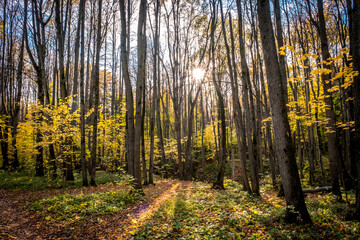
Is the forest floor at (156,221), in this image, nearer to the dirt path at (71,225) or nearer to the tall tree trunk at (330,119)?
the dirt path at (71,225)

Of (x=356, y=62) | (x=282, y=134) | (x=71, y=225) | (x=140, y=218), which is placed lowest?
(x=140, y=218)

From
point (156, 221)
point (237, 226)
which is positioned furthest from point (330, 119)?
point (156, 221)

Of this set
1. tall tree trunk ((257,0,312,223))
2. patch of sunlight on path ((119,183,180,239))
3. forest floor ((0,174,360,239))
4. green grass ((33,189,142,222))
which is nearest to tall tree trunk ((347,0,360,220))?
tall tree trunk ((257,0,312,223))

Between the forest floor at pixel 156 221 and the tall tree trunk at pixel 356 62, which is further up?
the tall tree trunk at pixel 356 62

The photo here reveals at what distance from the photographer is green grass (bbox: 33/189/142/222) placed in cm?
499

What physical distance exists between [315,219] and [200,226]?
252cm

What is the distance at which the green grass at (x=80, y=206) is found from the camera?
499cm

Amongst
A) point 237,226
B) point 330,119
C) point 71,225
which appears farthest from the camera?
point 330,119

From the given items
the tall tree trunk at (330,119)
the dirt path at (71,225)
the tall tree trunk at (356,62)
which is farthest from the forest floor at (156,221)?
the tall tree trunk at (356,62)

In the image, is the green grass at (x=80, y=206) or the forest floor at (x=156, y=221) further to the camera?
the green grass at (x=80, y=206)

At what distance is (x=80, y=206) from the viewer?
5.43m

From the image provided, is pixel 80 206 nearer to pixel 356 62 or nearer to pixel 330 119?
pixel 356 62

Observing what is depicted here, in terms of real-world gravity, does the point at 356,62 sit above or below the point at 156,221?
above

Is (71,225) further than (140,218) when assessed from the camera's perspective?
No
